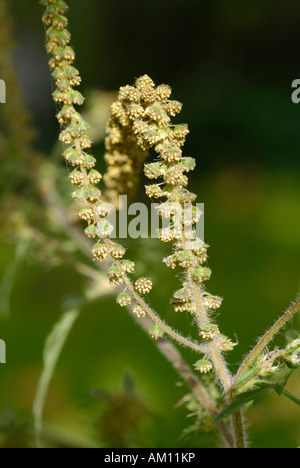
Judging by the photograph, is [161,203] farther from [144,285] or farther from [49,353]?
[49,353]

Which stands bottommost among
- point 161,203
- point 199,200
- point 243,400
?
point 243,400

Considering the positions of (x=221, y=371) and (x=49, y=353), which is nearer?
(x=221, y=371)

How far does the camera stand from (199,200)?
5.50ft

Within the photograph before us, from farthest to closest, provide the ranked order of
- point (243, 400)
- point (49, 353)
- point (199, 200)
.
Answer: point (199, 200) → point (49, 353) → point (243, 400)

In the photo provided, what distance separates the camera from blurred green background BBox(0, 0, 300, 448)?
0.66 m

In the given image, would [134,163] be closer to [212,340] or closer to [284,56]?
[212,340]

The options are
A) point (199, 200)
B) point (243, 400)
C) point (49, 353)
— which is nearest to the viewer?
point (243, 400)

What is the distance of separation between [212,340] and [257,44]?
2216mm

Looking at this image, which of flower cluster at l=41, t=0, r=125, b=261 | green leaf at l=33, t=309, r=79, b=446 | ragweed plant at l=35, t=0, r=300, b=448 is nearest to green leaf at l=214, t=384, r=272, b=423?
ragweed plant at l=35, t=0, r=300, b=448

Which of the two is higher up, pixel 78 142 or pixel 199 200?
pixel 199 200

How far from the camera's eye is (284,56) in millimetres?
2377

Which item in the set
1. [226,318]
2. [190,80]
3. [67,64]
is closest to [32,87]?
[190,80]

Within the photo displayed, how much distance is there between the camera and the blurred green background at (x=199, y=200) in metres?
0.66

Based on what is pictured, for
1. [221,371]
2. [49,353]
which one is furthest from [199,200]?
[221,371]
